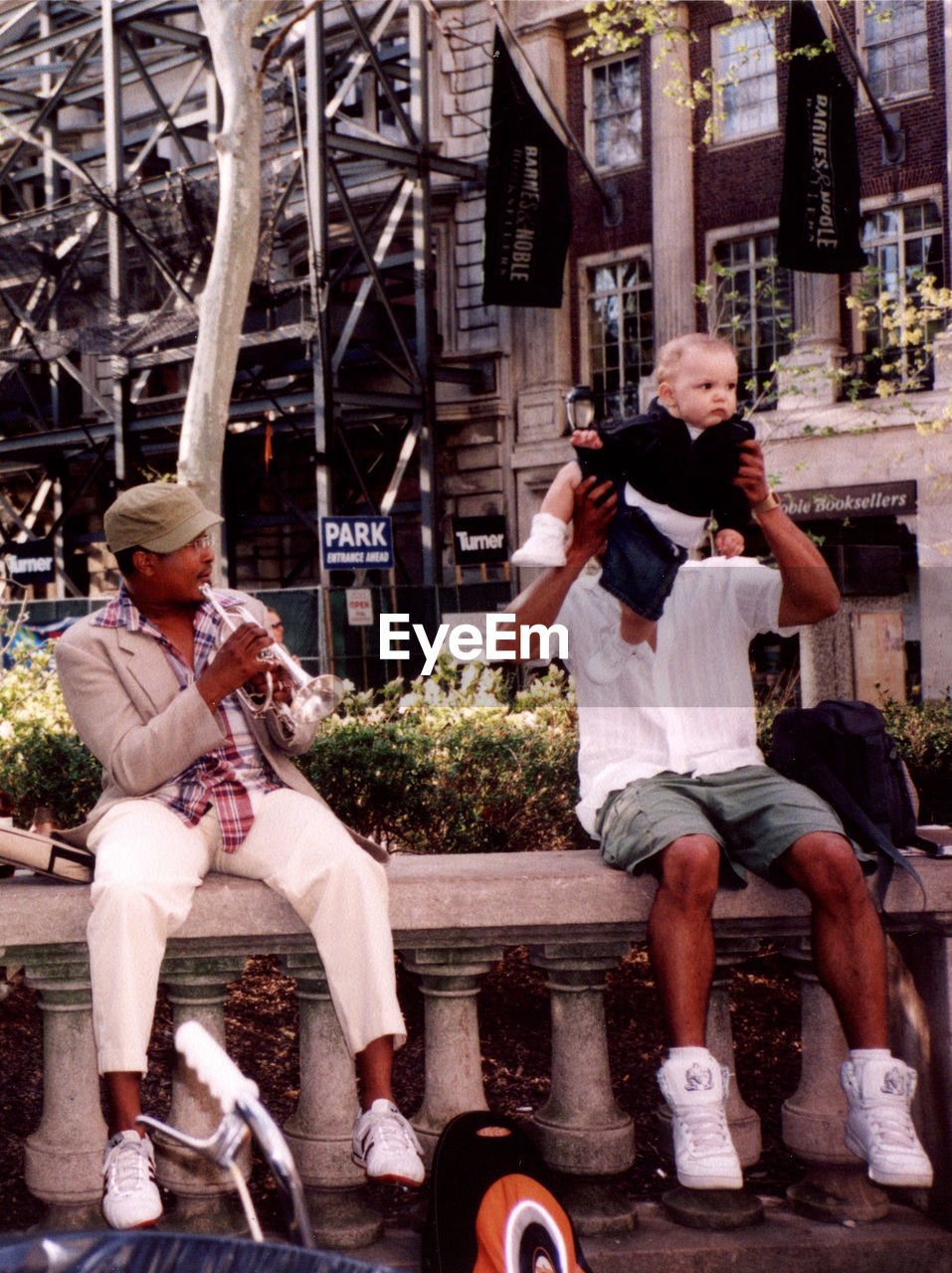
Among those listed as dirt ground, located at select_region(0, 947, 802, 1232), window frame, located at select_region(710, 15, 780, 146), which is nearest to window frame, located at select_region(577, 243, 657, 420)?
window frame, located at select_region(710, 15, 780, 146)

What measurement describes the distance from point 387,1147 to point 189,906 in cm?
68

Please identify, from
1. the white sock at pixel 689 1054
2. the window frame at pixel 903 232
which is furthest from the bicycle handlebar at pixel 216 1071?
the window frame at pixel 903 232

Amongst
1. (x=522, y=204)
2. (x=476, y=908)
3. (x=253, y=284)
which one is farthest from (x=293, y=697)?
(x=253, y=284)

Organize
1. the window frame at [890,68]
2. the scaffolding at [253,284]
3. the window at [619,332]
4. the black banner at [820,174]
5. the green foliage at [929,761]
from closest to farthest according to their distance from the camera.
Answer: the green foliage at [929,761] → the black banner at [820,174] → the window frame at [890,68] → the scaffolding at [253,284] → the window at [619,332]

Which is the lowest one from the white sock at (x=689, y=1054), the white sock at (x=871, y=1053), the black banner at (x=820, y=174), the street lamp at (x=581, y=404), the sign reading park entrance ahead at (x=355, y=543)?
the white sock at (x=871, y=1053)

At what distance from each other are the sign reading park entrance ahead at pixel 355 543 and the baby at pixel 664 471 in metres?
12.0

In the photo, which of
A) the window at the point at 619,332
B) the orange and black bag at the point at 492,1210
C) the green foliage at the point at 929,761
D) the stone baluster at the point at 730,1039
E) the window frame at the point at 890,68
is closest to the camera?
the orange and black bag at the point at 492,1210

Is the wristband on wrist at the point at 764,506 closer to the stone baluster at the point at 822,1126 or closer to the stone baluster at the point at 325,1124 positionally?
the stone baluster at the point at 822,1126

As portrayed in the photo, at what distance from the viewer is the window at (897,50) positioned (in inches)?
816

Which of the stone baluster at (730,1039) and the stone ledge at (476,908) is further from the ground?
the stone ledge at (476,908)

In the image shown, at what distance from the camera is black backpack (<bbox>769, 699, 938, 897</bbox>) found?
11.5ft

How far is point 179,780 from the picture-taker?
3.57 metres

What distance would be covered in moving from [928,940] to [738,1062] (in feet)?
4.14

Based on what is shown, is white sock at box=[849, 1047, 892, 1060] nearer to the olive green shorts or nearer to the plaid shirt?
the olive green shorts
